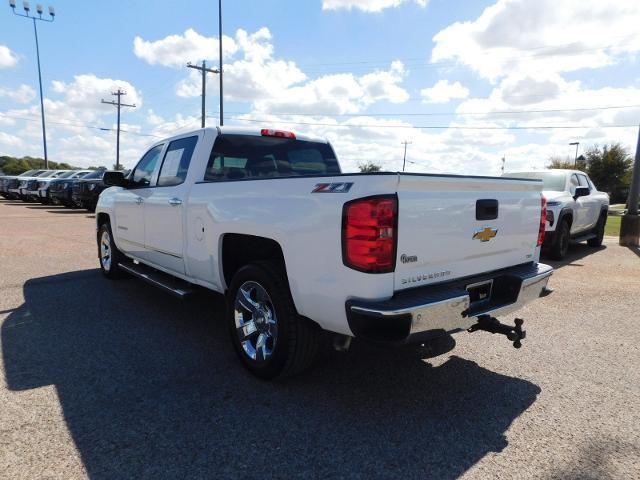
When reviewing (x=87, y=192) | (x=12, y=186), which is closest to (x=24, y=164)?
(x=12, y=186)

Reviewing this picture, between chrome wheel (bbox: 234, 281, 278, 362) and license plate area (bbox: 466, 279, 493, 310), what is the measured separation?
4.43 feet

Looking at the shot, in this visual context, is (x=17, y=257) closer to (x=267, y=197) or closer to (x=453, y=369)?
(x=267, y=197)

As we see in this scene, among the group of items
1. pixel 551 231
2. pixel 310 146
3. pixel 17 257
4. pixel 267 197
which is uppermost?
pixel 310 146

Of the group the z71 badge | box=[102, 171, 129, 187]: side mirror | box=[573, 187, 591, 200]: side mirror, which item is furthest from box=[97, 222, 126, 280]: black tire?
box=[573, 187, 591, 200]: side mirror

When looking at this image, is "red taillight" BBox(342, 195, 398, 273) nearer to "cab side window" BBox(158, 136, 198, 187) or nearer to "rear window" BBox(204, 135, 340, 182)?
"rear window" BBox(204, 135, 340, 182)

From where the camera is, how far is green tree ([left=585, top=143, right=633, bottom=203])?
51.5m

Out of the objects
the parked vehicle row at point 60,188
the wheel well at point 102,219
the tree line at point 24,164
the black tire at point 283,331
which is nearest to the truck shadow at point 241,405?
the black tire at point 283,331

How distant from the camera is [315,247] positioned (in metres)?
2.78

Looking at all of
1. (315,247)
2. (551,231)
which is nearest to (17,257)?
(315,247)

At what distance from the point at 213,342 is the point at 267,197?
165cm

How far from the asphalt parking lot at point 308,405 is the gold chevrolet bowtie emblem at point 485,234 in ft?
3.56

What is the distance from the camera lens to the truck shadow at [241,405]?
95.3 inches

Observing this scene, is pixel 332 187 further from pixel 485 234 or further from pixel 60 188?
pixel 60 188

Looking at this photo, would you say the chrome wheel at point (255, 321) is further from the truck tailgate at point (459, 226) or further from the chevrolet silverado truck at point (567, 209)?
the chevrolet silverado truck at point (567, 209)
